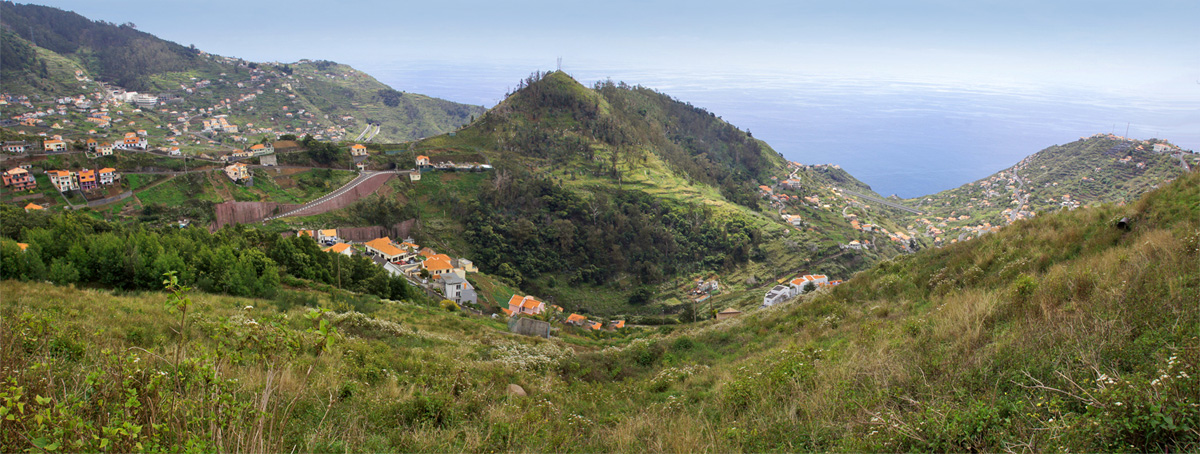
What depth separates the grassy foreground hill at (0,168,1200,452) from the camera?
2438 mm

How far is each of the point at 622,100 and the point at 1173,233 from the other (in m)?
67.5

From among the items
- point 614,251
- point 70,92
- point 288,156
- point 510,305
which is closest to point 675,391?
point 510,305

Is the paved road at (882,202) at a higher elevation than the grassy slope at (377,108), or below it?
below

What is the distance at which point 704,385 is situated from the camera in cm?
662

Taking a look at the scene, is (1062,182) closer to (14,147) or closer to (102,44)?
(14,147)

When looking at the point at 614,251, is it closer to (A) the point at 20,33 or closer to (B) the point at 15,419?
Answer: (B) the point at 15,419

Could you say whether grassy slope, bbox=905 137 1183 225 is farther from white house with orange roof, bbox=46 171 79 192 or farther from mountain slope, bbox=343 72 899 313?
white house with orange roof, bbox=46 171 79 192

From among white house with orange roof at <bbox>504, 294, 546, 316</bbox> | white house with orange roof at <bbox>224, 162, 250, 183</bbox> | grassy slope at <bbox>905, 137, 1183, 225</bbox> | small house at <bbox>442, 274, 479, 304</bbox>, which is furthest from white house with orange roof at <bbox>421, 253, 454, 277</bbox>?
grassy slope at <bbox>905, 137, 1183, 225</bbox>

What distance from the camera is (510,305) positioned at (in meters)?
28.0

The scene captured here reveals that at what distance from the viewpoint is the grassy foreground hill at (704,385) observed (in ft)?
8.00

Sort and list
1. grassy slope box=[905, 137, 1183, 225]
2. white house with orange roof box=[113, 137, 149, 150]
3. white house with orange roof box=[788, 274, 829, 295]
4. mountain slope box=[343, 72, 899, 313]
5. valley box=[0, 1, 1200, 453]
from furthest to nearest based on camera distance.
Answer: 1. grassy slope box=[905, 137, 1183, 225]
2. white house with orange roof box=[113, 137, 149, 150]
3. mountain slope box=[343, 72, 899, 313]
4. white house with orange roof box=[788, 274, 829, 295]
5. valley box=[0, 1, 1200, 453]

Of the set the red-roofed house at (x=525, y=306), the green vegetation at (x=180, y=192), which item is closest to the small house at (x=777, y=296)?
the red-roofed house at (x=525, y=306)

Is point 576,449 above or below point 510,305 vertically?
above

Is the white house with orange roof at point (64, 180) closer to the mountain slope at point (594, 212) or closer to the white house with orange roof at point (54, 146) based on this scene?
A: the white house with orange roof at point (54, 146)
